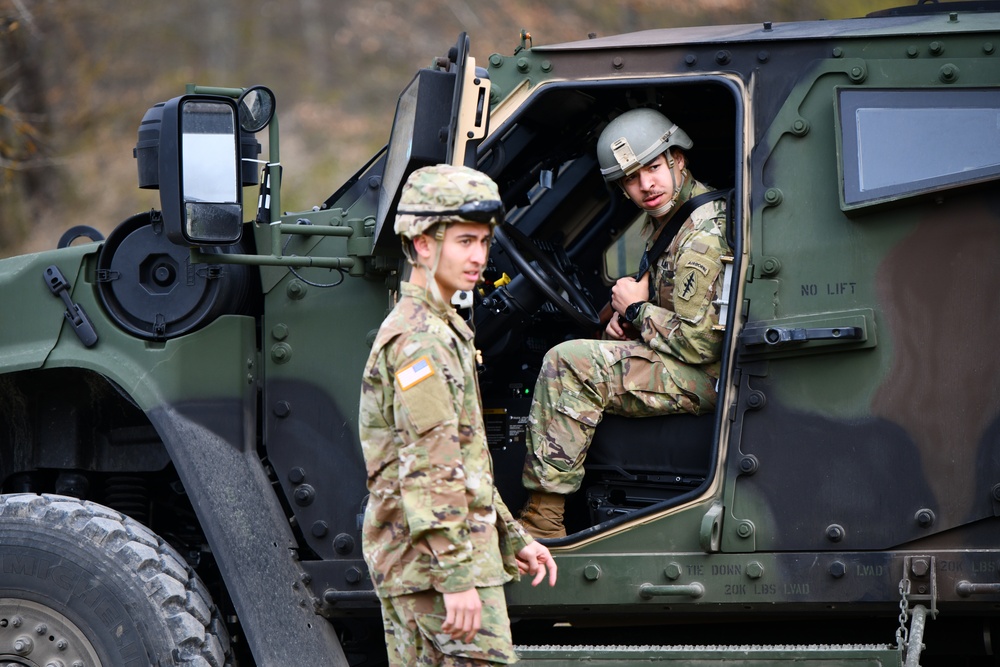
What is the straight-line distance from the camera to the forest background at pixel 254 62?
48.6 ft

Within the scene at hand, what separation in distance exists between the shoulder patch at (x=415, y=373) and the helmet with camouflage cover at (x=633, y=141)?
142 centimetres

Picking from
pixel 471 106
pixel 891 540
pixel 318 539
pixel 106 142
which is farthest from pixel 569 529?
pixel 106 142

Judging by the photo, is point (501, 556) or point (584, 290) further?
point (584, 290)

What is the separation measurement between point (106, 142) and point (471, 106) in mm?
12915

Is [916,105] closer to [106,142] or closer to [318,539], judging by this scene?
[318,539]

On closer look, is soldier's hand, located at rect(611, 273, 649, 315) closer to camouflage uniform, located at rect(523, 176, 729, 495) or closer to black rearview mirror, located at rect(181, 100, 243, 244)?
camouflage uniform, located at rect(523, 176, 729, 495)

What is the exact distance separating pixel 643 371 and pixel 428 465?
1215mm

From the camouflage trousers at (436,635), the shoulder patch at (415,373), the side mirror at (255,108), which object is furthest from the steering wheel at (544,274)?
the camouflage trousers at (436,635)

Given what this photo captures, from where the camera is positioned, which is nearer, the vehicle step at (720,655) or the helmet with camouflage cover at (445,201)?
the helmet with camouflage cover at (445,201)

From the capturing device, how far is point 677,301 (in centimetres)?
381

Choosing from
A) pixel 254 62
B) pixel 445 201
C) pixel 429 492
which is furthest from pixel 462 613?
pixel 254 62

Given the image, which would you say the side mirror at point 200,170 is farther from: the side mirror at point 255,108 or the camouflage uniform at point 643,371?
the camouflage uniform at point 643,371

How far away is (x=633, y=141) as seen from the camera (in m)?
4.00

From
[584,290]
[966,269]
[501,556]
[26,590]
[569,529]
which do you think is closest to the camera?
[501,556]
